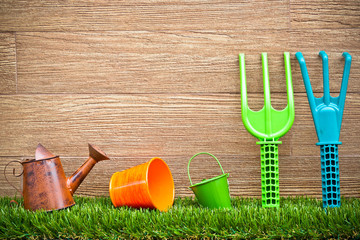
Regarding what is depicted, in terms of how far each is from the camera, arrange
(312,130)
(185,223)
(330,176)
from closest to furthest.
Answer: (185,223) → (330,176) → (312,130)

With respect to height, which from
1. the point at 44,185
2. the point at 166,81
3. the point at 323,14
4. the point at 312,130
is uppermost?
the point at 323,14

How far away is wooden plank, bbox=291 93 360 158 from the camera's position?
109 centimetres

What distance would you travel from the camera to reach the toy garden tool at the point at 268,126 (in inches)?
38.3

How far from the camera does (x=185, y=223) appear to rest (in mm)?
840

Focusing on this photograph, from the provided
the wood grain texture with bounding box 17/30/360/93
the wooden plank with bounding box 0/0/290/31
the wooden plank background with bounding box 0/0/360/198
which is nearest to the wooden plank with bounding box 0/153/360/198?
the wooden plank background with bounding box 0/0/360/198

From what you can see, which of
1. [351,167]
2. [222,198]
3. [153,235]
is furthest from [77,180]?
[351,167]

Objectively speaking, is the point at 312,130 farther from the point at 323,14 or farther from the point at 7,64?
the point at 7,64

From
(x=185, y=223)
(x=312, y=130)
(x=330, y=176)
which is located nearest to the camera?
(x=185, y=223)

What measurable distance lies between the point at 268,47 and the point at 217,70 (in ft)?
0.64

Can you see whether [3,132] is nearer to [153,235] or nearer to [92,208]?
[92,208]

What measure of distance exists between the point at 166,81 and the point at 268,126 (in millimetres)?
383

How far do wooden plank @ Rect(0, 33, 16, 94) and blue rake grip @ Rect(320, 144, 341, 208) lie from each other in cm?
107

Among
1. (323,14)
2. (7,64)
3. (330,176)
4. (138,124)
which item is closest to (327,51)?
(323,14)

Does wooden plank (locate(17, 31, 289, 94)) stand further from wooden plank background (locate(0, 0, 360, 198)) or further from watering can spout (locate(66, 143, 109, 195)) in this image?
watering can spout (locate(66, 143, 109, 195))
